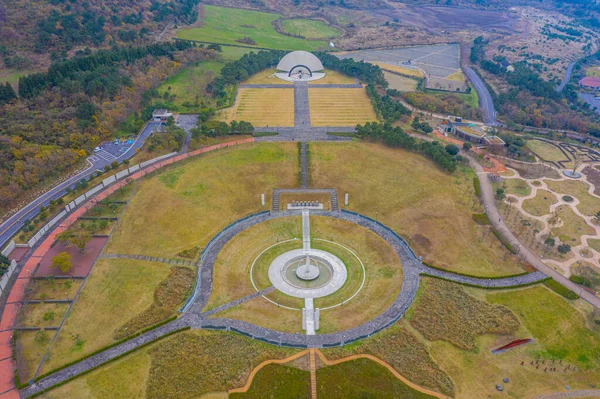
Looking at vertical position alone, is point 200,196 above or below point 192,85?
below

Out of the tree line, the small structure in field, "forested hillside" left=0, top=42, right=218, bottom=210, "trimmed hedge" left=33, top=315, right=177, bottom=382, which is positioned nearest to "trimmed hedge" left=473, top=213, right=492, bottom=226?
"trimmed hedge" left=33, top=315, right=177, bottom=382

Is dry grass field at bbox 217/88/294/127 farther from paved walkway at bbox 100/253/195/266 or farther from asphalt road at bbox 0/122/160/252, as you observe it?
paved walkway at bbox 100/253/195/266

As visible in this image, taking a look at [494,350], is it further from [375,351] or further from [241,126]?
[241,126]

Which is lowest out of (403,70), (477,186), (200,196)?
(200,196)

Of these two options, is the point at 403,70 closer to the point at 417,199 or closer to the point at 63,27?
the point at 417,199

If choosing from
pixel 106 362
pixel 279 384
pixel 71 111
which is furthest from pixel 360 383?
pixel 71 111

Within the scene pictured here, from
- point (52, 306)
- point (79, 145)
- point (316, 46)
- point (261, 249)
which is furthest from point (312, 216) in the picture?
point (316, 46)
